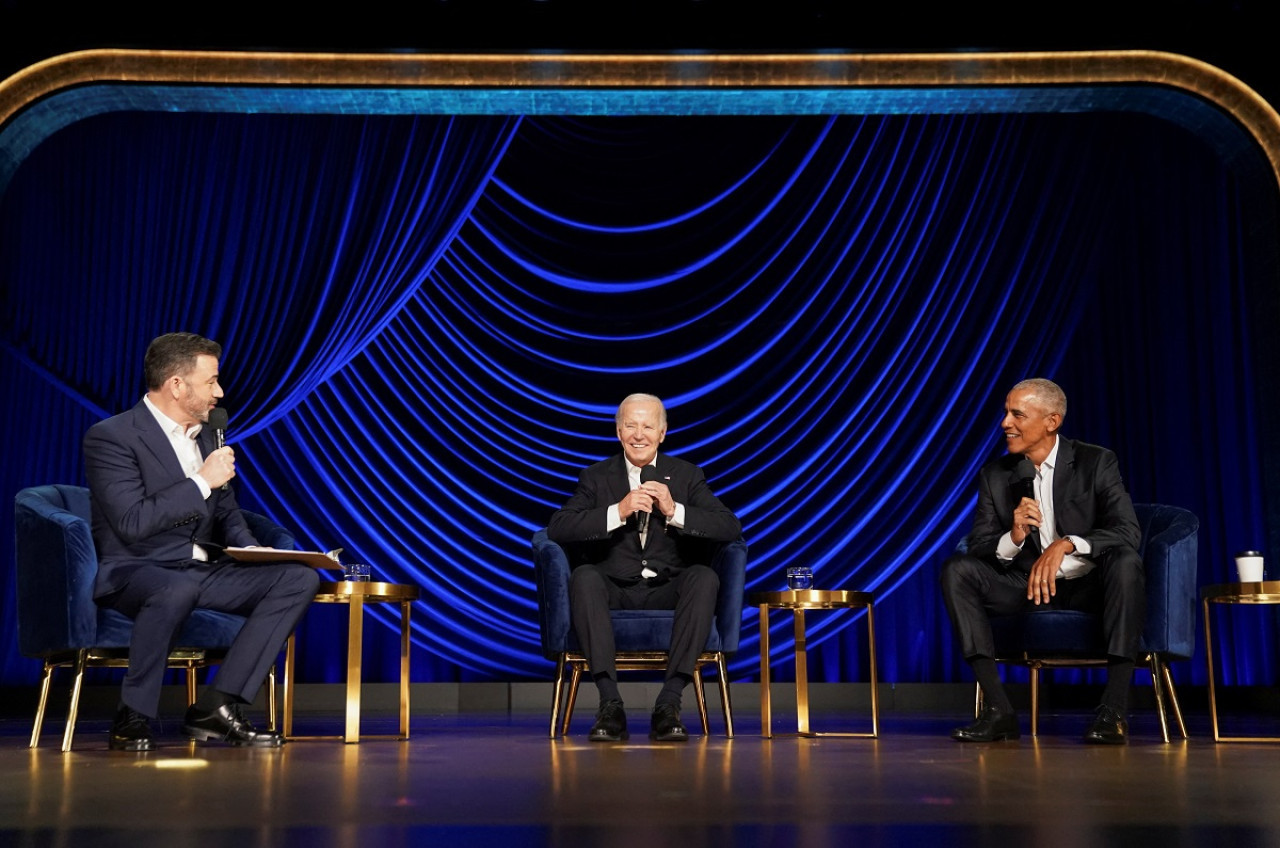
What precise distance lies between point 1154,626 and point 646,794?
2097 millimetres

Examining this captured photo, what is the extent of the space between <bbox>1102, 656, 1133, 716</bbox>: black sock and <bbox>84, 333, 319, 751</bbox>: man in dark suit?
2.22m

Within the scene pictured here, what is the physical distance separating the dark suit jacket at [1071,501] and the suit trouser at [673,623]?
84 cm

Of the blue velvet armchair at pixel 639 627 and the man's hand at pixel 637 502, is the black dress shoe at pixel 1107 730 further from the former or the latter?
the man's hand at pixel 637 502

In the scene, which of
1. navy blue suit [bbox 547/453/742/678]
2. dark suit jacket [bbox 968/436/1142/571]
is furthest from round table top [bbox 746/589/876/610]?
dark suit jacket [bbox 968/436/1142/571]

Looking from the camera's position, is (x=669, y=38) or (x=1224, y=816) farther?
(x=669, y=38)

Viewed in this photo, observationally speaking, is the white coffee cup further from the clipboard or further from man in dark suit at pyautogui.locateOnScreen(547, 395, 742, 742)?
the clipboard

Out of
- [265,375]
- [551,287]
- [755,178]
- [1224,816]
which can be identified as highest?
[755,178]

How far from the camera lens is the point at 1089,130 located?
20.0ft

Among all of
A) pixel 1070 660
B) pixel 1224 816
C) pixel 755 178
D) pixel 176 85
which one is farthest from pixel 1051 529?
pixel 176 85

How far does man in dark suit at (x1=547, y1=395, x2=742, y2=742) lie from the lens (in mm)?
3752

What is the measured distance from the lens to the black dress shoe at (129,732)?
330 cm

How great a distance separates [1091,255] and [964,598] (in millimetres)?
2819

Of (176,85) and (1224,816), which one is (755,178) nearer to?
(176,85)

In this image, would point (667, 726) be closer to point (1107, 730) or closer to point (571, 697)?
point (571, 697)
